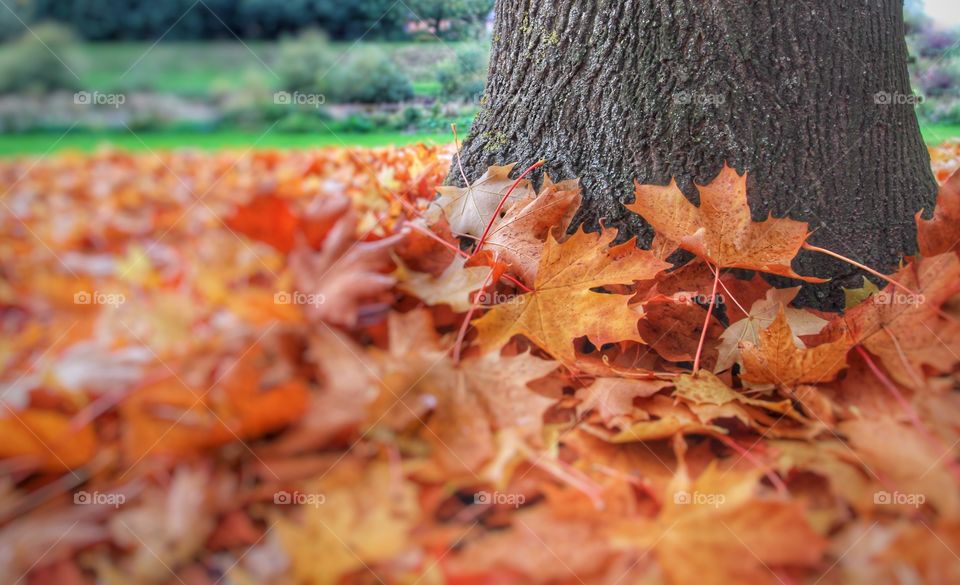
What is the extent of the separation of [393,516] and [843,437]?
1.50ft

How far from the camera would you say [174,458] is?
0.54m

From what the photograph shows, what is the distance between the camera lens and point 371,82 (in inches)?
105

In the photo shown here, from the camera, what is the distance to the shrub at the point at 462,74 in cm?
236

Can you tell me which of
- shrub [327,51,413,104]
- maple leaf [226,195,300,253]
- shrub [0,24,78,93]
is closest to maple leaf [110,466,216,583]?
maple leaf [226,195,300,253]

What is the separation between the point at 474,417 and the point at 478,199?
52 cm

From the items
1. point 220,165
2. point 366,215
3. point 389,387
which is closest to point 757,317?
point 389,387

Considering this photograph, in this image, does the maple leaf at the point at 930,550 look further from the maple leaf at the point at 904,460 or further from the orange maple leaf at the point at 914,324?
the orange maple leaf at the point at 914,324

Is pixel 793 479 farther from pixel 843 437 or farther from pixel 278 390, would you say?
pixel 278 390
